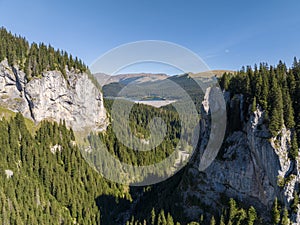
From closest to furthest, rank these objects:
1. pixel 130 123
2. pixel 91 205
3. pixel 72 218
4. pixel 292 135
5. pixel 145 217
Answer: pixel 292 135 < pixel 145 217 < pixel 72 218 < pixel 91 205 < pixel 130 123

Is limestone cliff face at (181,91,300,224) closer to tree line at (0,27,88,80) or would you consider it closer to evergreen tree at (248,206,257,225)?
evergreen tree at (248,206,257,225)

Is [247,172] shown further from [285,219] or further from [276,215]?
[285,219]

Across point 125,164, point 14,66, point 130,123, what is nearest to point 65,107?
point 14,66

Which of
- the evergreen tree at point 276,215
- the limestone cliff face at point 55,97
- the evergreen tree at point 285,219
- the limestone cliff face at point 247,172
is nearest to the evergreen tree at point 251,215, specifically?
the limestone cliff face at point 247,172

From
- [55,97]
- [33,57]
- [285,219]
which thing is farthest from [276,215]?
[33,57]

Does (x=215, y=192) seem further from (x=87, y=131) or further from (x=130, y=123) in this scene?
(x=130, y=123)

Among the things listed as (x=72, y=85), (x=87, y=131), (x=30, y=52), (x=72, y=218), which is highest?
(x=30, y=52)
